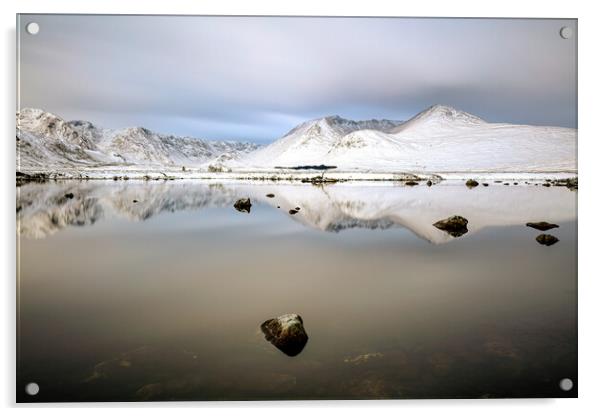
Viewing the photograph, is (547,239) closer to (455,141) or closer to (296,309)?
(455,141)

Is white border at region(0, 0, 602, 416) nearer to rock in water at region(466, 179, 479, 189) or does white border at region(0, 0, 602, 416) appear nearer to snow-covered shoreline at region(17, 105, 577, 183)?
snow-covered shoreline at region(17, 105, 577, 183)

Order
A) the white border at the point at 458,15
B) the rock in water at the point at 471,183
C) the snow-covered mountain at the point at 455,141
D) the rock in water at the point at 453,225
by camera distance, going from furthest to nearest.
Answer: the rock in water at the point at 471,183 → the rock in water at the point at 453,225 → the snow-covered mountain at the point at 455,141 → the white border at the point at 458,15

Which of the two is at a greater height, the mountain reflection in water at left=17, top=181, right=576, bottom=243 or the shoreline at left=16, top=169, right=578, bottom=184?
the shoreline at left=16, top=169, right=578, bottom=184

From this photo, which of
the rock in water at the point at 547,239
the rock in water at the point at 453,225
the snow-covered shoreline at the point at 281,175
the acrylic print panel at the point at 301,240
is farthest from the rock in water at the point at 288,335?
the rock in water at the point at 453,225

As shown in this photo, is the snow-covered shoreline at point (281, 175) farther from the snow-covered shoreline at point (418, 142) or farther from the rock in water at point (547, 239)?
the rock in water at point (547, 239)

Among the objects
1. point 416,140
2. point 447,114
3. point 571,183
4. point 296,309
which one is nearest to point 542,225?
point 571,183

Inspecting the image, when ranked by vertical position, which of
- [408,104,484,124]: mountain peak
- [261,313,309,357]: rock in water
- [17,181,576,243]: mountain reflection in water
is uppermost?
[408,104,484,124]: mountain peak

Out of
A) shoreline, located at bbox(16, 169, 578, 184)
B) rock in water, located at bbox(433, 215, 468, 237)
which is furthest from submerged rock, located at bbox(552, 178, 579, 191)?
rock in water, located at bbox(433, 215, 468, 237)
